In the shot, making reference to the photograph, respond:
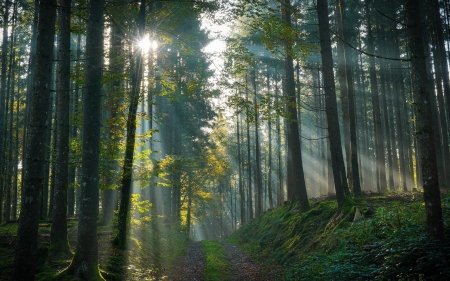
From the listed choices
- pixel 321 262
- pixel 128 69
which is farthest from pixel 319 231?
pixel 128 69

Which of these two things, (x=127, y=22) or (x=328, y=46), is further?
(x=328, y=46)

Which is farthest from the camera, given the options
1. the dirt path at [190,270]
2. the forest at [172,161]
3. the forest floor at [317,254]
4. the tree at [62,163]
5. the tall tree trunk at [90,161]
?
the dirt path at [190,270]

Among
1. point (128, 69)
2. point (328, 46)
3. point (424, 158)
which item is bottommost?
point (424, 158)

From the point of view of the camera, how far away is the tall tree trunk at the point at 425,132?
7105mm

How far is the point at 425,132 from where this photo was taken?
7188mm

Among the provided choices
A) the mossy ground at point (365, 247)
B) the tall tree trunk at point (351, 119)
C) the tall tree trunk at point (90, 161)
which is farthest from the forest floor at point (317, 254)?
the tall tree trunk at point (351, 119)

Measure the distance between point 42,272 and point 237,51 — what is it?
8.65 meters

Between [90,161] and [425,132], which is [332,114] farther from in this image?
[90,161]

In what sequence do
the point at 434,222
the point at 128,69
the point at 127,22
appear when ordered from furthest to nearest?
the point at 127,22 → the point at 128,69 → the point at 434,222

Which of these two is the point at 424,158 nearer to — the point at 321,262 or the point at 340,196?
the point at 321,262

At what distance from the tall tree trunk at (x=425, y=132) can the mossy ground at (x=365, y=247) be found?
0.52 metres

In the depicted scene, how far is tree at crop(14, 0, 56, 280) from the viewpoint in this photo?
260 inches

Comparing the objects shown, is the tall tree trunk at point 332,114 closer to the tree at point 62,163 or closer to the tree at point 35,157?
the tree at point 62,163

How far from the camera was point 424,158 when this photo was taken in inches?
286
